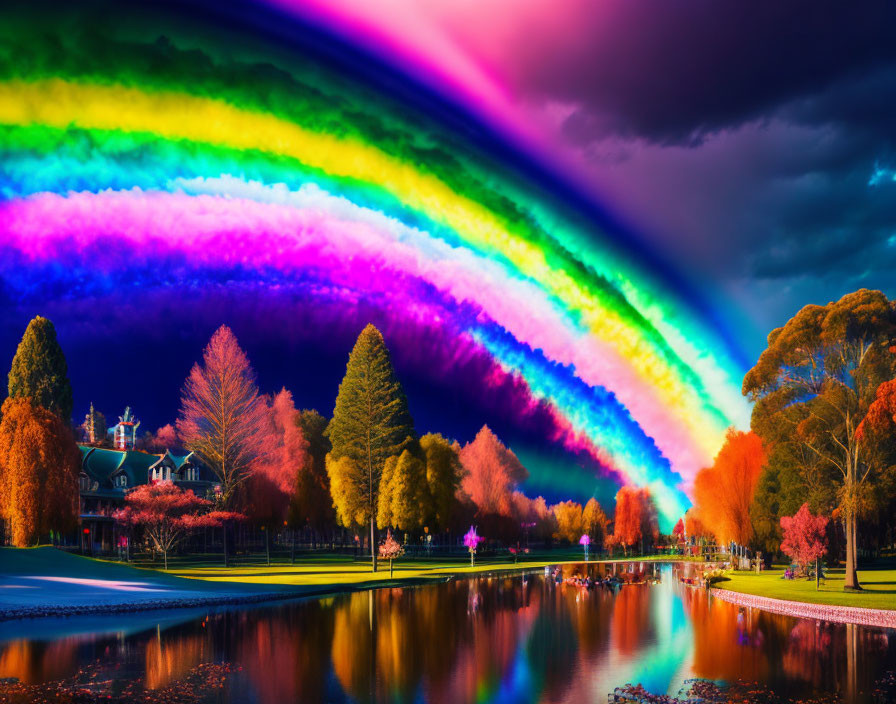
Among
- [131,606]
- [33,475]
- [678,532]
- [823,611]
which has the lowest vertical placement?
[678,532]

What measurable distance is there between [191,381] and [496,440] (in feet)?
185

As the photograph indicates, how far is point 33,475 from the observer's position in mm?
47594

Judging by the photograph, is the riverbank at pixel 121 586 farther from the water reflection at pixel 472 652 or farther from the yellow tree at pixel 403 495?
the yellow tree at pixel 403 495

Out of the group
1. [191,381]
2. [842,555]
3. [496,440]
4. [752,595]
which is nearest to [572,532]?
[496,440]

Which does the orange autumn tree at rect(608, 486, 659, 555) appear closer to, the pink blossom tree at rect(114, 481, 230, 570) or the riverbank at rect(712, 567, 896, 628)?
the riverbank at rect(712, 567, 896, 628)

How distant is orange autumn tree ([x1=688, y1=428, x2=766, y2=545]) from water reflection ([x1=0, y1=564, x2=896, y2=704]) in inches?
1201

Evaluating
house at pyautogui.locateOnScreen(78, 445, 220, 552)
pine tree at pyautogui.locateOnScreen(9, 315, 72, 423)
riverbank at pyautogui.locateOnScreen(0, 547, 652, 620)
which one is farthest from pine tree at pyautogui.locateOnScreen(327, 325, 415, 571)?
pine tree at pyautogui.locateOnScreen(9, 315, 72, 423)

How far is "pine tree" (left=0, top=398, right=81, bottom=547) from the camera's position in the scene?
1866 inches

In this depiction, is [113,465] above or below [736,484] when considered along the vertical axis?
above

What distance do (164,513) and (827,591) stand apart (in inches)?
1660

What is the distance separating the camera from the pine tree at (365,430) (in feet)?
239

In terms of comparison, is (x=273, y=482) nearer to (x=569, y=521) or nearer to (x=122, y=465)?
(x=122, y=465)

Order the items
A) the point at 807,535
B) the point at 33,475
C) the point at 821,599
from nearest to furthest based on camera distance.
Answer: the point at 821,599, the point at 807,535, the point at 33,475

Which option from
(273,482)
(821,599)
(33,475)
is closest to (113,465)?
(273,482)
